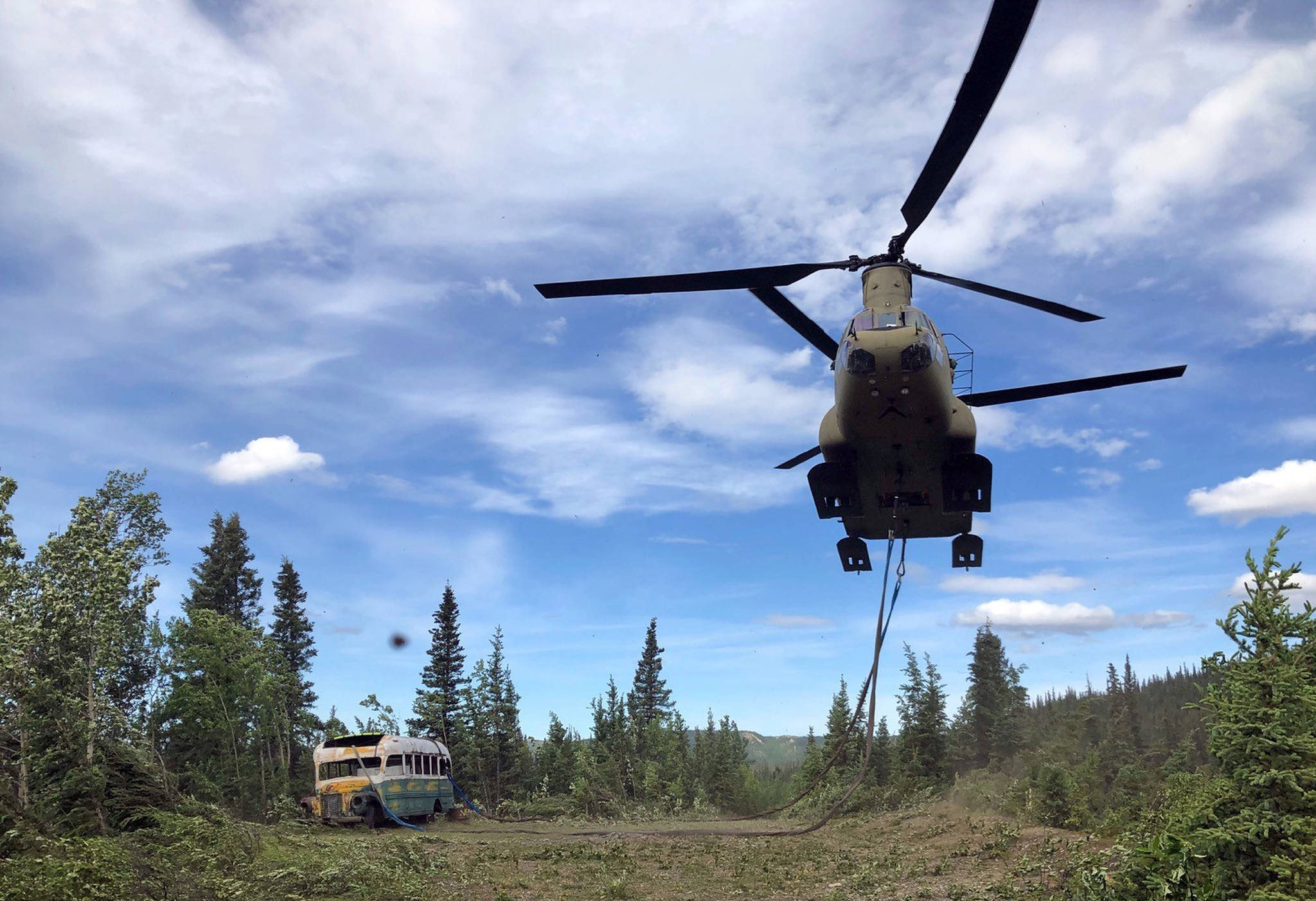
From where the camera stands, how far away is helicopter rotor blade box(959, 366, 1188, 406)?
11.3 metres

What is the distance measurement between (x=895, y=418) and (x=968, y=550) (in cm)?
401

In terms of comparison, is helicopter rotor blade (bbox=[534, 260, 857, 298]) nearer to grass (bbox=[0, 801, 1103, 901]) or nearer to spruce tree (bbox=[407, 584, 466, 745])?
grass (bbox=[0, 801, 1103, 901])

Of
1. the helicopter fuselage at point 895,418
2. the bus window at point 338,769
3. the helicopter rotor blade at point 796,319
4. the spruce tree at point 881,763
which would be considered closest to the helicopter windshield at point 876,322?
the helicopter fuselage at point 895,418

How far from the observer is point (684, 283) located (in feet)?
32.2

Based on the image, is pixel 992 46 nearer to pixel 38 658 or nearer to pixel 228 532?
pixel 38 658

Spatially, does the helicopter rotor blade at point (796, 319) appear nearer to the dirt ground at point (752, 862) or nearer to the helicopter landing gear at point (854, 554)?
the helicopter landing gear at point (854, 554)

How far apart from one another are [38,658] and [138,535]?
25.0 ft

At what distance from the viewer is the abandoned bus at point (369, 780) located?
2531 centimetres

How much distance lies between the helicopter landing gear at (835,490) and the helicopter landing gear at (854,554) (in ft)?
3.66

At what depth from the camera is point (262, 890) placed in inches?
450

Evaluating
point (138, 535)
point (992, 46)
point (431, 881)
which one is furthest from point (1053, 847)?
point (138, 535)

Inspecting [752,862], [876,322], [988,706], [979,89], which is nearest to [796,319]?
[876,322]

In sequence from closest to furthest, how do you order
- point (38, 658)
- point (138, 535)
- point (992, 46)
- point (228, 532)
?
1. point (992, 46)
2. point (38, 658)
3. point (138, 535)
4. point (228, 532)

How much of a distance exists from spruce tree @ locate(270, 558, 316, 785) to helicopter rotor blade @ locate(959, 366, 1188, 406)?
4503 cm
